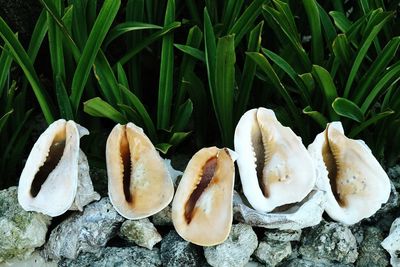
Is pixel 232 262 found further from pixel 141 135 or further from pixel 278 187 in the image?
pixel 141 135

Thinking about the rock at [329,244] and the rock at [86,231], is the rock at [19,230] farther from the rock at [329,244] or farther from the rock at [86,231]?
the rock at [329,244]

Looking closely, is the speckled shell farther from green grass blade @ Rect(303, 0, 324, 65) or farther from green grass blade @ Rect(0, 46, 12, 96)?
green grass blade @ Rect(303, 0, 324, 65)

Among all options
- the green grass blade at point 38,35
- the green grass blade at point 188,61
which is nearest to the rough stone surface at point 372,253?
the green grass blade at point 188,61

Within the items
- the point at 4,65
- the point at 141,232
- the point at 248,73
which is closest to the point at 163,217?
the point at 141,232

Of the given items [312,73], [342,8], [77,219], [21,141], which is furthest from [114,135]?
[342,8]

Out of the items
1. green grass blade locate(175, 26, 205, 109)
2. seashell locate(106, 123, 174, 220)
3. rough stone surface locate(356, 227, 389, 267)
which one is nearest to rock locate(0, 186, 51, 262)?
seashell locate(106, 123, 174, 220)

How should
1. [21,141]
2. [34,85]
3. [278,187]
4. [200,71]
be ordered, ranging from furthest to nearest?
[200,71]
[21,141]
[34,85]
[278,187]
